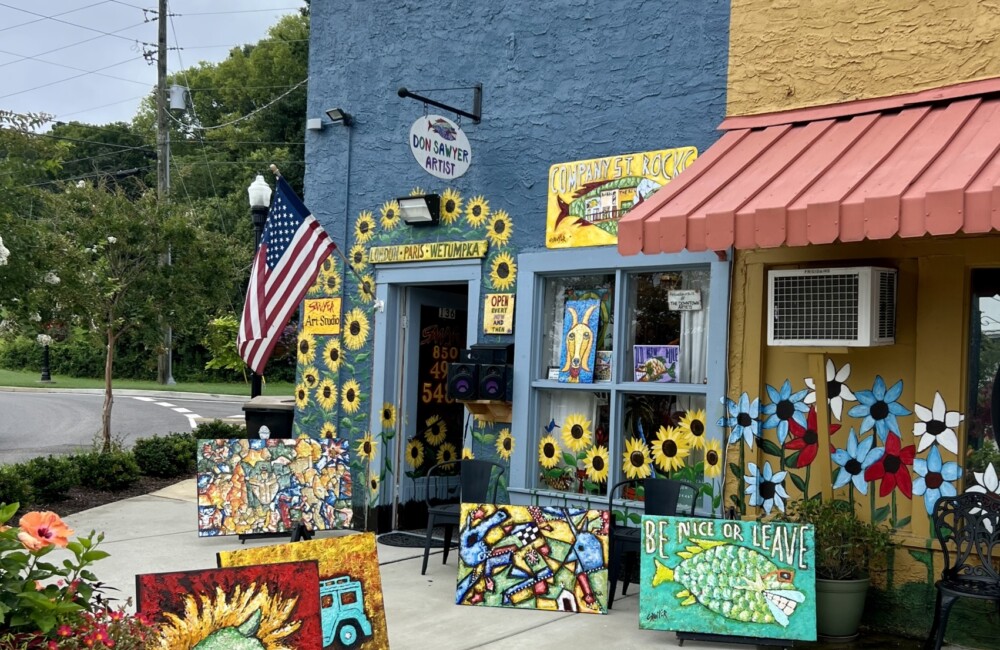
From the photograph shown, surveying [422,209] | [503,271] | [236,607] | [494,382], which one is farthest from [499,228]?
[236,607]

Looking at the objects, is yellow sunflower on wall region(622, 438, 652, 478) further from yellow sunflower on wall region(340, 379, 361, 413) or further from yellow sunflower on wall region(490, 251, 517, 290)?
yellow sunflower on wall region(340, 379, 361, 413)

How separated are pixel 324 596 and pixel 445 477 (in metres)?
4.75

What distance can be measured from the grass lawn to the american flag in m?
20.0

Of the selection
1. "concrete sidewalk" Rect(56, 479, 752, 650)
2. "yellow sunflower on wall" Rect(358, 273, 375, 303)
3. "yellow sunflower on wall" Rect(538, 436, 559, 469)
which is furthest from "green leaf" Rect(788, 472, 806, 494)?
"yellow sunflower on wall" Rect(358, 273, 375, 303)

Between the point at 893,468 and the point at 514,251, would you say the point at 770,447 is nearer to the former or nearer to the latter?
the point at 893,468

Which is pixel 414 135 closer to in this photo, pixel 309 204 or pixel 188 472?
pixel 309 204

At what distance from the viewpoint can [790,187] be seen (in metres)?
5.68

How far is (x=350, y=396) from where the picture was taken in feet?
31.0

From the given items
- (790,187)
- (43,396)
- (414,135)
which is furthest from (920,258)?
(43,396)

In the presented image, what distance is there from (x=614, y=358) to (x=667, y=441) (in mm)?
761

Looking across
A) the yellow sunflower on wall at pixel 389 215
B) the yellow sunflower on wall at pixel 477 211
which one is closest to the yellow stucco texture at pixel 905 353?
the yellow sunflower on wall at pixel 477 211

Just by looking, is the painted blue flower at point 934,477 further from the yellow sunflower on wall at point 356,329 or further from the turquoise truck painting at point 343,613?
the yellow sunflower on wall at point 356,329

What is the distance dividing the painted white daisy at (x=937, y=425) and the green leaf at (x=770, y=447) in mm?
927

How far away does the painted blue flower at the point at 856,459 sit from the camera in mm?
6281
